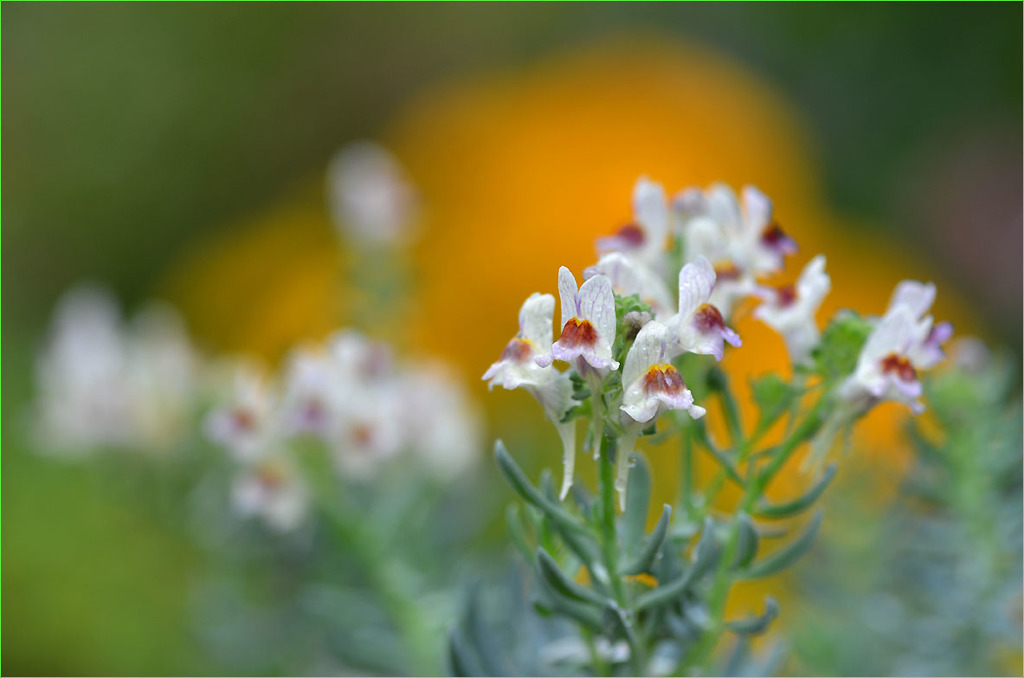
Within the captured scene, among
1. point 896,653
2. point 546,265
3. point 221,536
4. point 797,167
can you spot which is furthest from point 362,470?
point 797,167

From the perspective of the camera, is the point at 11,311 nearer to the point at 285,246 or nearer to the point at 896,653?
the point at 285,246

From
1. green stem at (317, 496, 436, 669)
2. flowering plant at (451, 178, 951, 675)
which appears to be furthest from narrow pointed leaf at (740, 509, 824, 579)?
green stem at (317, 496, 436, 669)

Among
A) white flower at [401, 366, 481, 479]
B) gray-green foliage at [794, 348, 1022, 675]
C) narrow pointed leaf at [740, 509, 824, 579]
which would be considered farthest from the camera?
white flower at [401, 366, 481, 479]

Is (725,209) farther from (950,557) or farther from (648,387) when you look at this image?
(950,557)

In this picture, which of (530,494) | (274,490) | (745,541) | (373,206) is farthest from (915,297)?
(373,206)

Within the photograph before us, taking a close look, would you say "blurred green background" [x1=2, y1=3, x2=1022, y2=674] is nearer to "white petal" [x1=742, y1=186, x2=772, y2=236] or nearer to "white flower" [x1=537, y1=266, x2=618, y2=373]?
"white petal" [x1=742, y1=186, x2=772, y2=236]

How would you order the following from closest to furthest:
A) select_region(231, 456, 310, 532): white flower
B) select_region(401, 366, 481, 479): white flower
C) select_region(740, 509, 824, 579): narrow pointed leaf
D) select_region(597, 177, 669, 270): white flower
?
select_region(740, 509, 824, 579): narrow pointed leaf < select_region(597, 177, 669, 270): white flower < select_region(231, 456, 310, 532): white flower < select_region(401, 366, 481, 479): white flower
